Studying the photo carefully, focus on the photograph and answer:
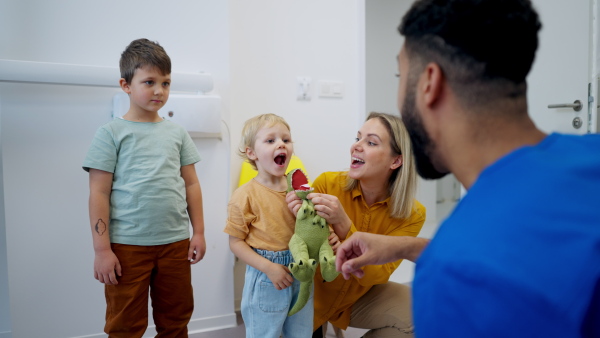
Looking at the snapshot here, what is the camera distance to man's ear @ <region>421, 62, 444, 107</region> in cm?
72

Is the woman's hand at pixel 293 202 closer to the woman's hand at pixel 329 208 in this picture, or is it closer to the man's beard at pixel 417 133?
the woman's hand at pixel 329 208

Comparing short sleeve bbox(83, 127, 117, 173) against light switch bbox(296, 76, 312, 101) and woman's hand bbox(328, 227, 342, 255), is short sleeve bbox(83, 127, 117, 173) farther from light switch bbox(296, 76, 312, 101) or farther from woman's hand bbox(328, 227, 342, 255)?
light switch bbox(296, 76, 312, 101)

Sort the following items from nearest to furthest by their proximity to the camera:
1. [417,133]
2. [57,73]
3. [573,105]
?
[417,133]
[57,73]
[573,105]

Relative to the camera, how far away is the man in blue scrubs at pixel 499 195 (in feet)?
1.65

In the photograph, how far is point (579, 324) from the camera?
520mm

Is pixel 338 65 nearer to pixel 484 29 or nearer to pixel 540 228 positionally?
pixel 484 29

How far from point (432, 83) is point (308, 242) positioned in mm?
696

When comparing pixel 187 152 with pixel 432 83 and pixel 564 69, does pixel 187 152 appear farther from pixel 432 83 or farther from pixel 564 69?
pixel 564 69

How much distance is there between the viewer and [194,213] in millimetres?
1693

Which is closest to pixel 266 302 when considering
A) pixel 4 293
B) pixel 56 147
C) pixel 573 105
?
pixel 56 147

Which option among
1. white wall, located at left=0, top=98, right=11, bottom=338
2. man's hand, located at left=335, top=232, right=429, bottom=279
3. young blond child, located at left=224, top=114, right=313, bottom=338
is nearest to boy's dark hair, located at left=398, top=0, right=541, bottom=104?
man's hand, located at left=335, top=232, right=429, bottom=279

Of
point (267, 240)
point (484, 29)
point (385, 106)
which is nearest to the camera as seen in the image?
point (484, 29)

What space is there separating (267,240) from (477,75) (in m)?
0.87

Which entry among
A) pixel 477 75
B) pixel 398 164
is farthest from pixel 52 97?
pixel 477 75
